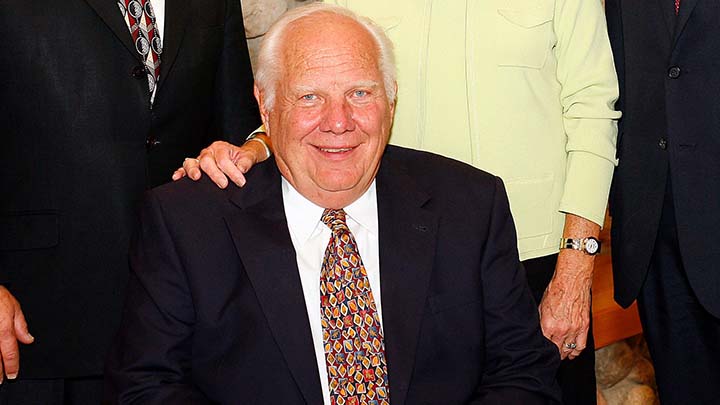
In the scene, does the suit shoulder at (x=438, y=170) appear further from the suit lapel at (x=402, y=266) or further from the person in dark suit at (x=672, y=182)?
the person in dark suit at (x=672, y=182)

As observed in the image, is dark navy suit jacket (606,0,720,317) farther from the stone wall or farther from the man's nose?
the stone wall

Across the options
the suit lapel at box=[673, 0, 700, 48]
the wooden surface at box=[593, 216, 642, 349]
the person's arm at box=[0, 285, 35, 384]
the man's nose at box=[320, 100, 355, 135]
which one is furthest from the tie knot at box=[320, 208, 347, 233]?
the wooden surface at box=[593, 216, 642, 349]

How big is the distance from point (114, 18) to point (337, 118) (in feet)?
2.23

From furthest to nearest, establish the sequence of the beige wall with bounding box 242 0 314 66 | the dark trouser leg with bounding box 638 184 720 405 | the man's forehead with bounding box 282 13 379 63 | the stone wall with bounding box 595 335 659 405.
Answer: the stone wall with bounding box 595 335 659 405
the beige wall with bounding box 242 0 314 66
the dark trouser leg with bounding box 638 184 720 405
the man's forehead with bounding box 282 13 379 63

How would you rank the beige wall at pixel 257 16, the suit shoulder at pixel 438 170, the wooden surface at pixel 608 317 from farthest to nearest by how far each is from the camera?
1. the wooden surface at pixel 608 317
2. the beige wall at pixel 257 16
3. the suit shoulder at pixel 438 170

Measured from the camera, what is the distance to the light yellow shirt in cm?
275

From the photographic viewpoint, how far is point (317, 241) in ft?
8.19

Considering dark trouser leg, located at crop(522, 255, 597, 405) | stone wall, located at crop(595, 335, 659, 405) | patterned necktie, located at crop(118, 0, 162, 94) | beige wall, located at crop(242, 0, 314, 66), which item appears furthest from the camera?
stone wall, located at crop(595, 335, 659, 405)

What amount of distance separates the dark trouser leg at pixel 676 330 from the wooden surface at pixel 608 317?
1127 millimetres

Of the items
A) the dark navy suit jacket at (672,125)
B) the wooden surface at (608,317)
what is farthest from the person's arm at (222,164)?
the wooden surface at (608,317)

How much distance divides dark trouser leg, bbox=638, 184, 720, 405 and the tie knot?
101 centimetres

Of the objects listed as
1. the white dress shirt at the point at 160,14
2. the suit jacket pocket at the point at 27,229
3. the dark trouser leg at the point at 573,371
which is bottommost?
the dark trouser leg at the point at 573,371

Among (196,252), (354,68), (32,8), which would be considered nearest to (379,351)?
(196,252)

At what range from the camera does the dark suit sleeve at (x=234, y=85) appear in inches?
118
